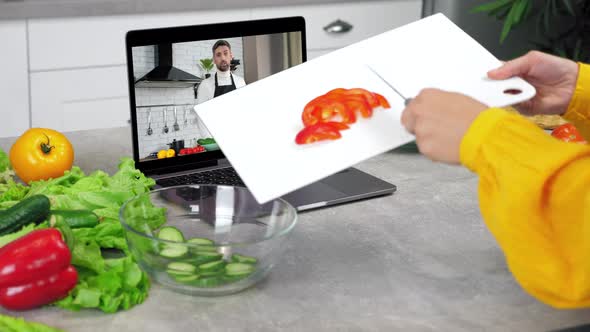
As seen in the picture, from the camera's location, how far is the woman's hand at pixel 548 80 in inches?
49.2

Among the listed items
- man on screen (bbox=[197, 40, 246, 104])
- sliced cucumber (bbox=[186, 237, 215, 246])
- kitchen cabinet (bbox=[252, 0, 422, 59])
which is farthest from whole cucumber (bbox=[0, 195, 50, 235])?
kitchen cabinet (bbox=[252, 0, 422, 59])

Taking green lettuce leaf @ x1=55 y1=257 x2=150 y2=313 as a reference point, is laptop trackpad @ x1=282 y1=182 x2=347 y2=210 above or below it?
above

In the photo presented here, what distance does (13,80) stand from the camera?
276 cm

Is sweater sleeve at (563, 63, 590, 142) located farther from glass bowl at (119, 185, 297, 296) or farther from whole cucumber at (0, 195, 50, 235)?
whole cucumber at (0, 195, 50, 235)

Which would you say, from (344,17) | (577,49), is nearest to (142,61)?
(344,17)

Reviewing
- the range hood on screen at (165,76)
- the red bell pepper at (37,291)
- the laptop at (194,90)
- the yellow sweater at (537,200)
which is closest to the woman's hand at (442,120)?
the yellow sweater at (537,200)

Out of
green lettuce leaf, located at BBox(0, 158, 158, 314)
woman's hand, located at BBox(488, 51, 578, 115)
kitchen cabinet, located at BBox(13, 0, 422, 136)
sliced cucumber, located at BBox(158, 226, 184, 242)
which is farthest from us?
kitchen cabinet, located at BBox(13, 0, 422, 136)

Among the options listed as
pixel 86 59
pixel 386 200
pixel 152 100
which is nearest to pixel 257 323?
pixel 386 200

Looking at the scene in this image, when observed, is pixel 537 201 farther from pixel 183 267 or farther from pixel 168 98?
pixel 168 98

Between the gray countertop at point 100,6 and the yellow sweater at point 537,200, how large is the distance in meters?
2.17

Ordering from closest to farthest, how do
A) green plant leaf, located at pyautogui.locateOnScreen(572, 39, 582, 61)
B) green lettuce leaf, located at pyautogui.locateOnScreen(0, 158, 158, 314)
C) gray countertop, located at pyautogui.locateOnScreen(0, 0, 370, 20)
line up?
green lettuce leaf, located at pyautogui.locateOnScreen(0, 158, 158, 314), gray countertop, located at pyautogui.locateOnScreen(0, 0, 370, 20), green plant leaf, located at pyautogui.locateOnScreen(572, 39, 582, 61)

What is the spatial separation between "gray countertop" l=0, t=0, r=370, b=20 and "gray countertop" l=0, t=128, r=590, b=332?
1803 mm

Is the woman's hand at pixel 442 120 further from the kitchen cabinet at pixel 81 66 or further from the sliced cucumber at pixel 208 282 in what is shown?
the kitchen cabinet at pixel 81 66

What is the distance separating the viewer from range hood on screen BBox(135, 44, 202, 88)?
1.41 metres
